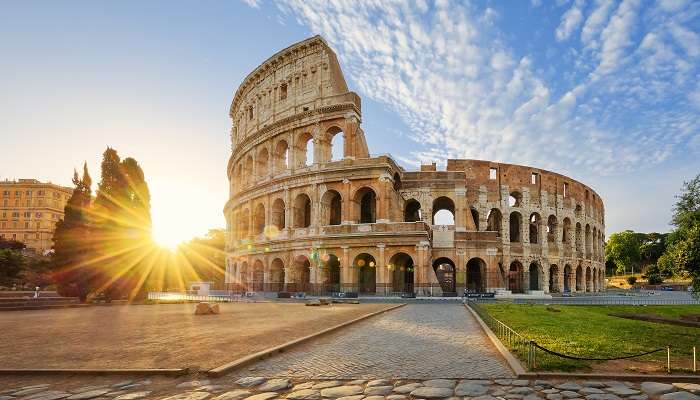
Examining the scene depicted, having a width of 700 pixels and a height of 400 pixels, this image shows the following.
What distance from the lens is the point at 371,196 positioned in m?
40.0

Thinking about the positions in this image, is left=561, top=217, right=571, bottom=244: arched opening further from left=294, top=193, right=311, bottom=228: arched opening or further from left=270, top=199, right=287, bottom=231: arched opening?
left=270, top=199, right=287, bottom=231: arched opening

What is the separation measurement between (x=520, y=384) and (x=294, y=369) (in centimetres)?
356

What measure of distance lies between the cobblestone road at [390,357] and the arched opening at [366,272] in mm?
23381

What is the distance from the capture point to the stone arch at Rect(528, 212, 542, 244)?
48.8 meters

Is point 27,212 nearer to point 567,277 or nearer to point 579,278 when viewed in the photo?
point 567,277

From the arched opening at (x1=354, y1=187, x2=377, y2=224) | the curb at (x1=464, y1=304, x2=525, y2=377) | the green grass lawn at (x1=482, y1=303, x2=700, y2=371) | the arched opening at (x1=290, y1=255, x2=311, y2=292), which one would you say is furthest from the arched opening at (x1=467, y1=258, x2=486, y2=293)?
the curb at (x1=464, y1=304, x2=525, y2=377)

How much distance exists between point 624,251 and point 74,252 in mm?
98626

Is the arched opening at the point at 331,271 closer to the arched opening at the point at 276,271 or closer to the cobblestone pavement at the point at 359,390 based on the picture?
the arched opening at the point at 276,271

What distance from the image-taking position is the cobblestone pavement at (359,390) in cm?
572

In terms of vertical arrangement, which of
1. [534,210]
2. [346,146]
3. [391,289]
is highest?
[346,146]

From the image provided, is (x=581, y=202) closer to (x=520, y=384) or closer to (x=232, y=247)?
(x=232, y=247)

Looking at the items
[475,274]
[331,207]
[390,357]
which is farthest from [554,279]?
[390,357]

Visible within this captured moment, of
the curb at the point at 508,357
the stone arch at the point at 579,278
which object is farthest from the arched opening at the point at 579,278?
the curb at the point at 508,357

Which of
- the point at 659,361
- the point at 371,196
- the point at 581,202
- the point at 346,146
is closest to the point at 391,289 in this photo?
the point at 371,196
